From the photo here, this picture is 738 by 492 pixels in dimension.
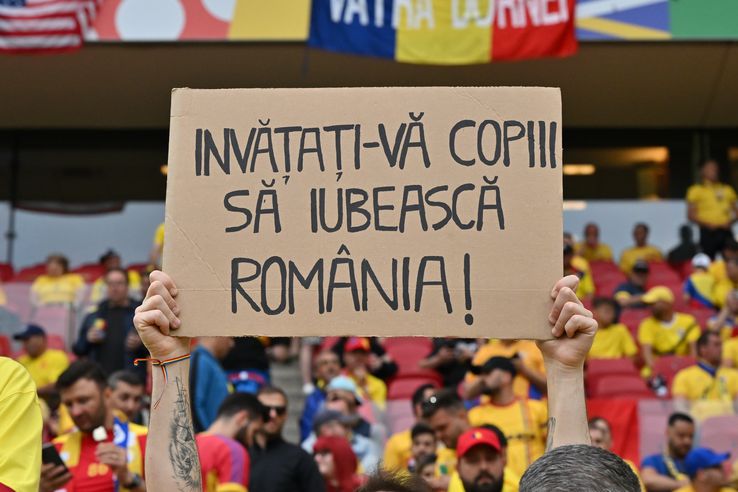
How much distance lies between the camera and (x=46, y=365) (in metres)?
10.2

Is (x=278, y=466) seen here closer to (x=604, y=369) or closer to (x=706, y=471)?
(x=706, y=471)

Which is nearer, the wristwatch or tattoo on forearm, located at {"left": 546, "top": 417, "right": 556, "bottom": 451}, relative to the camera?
tattoo on forearm, located at {"left": 546, "top": 417, "right": 556, "bottom": 451}

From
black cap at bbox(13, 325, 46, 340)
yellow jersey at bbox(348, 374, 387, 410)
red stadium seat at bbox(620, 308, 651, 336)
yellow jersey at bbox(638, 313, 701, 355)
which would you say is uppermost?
red stadium seat at bbox(620, 308, 651, 336)

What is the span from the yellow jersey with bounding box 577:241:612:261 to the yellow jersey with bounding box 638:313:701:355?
358 cm

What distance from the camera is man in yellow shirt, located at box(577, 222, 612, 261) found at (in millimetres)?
15055

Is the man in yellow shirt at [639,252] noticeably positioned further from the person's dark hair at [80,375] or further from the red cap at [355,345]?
the person's dark hair at [80,375]

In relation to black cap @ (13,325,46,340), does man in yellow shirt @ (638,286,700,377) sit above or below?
above

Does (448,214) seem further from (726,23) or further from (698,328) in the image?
(726,23)

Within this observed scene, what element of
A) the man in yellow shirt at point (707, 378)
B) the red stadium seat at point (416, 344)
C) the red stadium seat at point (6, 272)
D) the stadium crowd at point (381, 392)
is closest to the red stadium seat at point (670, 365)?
the stadium crowd at point (381, 392)

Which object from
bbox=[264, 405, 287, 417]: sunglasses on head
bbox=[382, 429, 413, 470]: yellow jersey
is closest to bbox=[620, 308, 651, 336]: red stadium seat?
bbox=[382, 429, 413, 470]: yellow jersey

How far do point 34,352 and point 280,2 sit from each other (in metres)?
5.41

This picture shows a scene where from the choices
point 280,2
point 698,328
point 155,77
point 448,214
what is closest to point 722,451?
point 698,328

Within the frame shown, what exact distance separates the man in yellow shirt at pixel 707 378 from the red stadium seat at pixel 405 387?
6.44 feet

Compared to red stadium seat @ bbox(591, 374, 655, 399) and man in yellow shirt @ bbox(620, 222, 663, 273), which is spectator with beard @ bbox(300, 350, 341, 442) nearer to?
red stadium seat @ bbox(591, 374, 655, 399)
